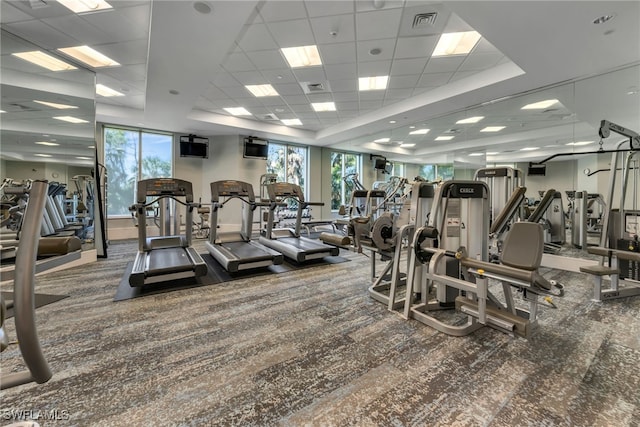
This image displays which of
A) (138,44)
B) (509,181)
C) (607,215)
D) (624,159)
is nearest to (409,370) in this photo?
(607,215)

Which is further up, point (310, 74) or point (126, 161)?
point (310, 74)

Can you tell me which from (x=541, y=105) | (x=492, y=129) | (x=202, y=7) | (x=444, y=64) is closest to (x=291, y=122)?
(x=444, y=64)

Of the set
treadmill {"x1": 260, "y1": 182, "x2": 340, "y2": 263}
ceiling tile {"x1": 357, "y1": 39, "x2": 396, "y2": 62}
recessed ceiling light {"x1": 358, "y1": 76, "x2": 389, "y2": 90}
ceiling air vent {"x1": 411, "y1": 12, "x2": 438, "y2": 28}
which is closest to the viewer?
ceiling air vent {"x1": 411, "y1": 12, "x2": 438, "y2": 28}

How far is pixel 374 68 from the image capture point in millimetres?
4734

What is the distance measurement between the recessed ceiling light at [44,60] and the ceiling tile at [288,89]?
11.7 feet

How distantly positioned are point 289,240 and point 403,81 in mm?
3926

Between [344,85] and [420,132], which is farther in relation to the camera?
[420,132]

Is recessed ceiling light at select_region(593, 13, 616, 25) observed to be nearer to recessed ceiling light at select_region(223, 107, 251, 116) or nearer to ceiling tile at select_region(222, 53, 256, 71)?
ceiling tile at select_region(222, 53, 256, 71)

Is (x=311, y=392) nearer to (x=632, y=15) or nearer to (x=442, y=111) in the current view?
(x=632, y=15)

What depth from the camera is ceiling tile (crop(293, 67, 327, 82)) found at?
15.9 ft

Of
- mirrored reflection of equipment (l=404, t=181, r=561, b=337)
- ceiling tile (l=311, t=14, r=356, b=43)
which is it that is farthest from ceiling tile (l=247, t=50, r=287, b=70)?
mirrored reflection of equipment (l=404, t=181, r=561, b=337)

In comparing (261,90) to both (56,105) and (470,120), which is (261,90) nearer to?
(56,105)

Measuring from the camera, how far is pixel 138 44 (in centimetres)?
401

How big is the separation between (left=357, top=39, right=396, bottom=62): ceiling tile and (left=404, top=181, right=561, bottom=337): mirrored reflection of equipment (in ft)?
8.72
